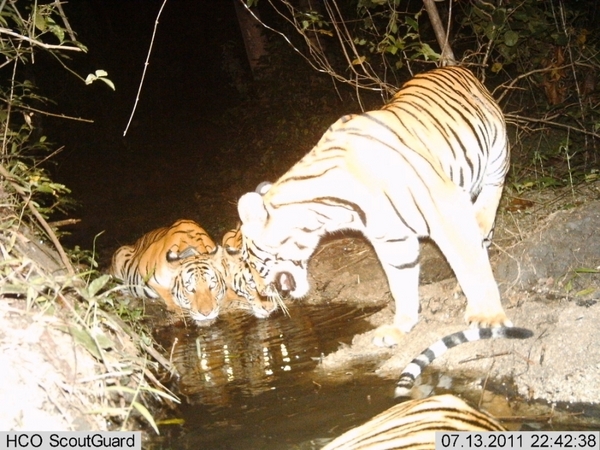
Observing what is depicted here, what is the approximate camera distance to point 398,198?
4.08m

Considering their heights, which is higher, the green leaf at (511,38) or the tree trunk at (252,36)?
the tree trunk at (252,36)

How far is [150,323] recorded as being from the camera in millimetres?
6910

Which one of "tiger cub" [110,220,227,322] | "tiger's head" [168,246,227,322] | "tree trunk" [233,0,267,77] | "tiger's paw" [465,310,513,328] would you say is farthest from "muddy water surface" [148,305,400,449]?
"tree trunk" [233,0,267,77]

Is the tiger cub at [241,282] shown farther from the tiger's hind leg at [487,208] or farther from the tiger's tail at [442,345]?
the tiger's tail at [442,345]

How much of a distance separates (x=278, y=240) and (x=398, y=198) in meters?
0.89

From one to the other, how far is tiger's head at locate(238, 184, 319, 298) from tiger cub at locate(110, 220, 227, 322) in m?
1.77

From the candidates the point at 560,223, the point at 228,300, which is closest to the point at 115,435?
the point at 560,223

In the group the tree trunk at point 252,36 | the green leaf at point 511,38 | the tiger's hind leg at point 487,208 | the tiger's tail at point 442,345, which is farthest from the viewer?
the tree trunk at point 252,36

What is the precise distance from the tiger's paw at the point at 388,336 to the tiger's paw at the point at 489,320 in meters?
0.54

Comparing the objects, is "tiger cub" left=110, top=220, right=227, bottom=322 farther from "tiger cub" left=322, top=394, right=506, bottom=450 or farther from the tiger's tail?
"tiger cub" left=322, top=394, right=506, bottom=450

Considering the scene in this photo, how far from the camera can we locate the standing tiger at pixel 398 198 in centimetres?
402

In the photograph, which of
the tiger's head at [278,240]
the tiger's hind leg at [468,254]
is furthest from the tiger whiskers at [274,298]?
the tiger's hind leg at [468,254]

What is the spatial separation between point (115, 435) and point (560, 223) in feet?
11.0

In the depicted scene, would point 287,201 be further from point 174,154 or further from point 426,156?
point 174,154
